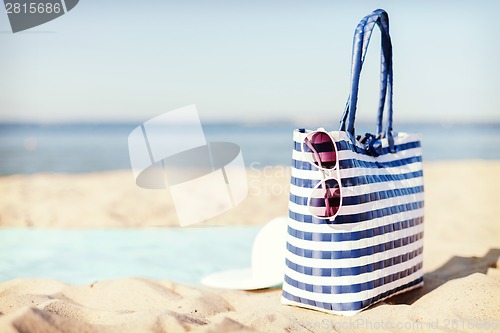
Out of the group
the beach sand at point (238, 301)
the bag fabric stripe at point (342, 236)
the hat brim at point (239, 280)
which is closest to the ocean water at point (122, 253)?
the hat brim at point (239, 280)

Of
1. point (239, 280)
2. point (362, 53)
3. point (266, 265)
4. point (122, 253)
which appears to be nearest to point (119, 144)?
point (122, 253)

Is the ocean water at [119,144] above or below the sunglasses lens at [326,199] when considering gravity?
below

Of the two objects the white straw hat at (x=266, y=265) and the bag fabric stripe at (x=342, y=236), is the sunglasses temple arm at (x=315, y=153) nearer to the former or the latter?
the bag fabric stripe at (x=342, y=236)

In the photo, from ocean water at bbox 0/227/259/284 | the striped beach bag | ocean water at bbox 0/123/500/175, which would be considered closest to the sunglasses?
the striped beach bag

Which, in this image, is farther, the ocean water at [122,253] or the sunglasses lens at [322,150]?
the ocean water at [122,253]

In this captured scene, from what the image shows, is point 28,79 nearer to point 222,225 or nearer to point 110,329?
point 222,225

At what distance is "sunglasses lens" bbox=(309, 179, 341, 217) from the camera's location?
2592 millimetres

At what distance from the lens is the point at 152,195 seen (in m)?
7.40

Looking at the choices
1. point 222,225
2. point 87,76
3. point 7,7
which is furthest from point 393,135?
point 87,76

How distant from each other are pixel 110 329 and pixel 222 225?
3.59 metres

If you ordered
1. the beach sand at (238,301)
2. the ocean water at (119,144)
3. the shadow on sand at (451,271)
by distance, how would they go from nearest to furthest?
the beach sand at (238,301) → the shadow on sand at (451,271) → the ocean water at (119,144)

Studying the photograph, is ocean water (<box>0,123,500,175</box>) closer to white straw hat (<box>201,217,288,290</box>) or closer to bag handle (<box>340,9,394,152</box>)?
white straw hat (<box>201,217,288,290</box>)

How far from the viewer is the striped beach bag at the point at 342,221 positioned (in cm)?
260

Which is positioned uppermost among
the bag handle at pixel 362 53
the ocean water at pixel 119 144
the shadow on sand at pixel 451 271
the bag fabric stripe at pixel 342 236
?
the bag handle at pixel 362 53
